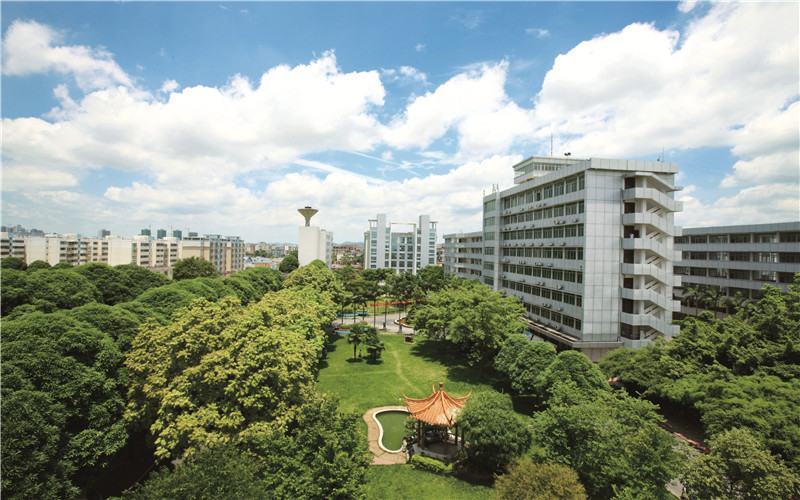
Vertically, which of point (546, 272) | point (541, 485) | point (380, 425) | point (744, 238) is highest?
point (744, 238)

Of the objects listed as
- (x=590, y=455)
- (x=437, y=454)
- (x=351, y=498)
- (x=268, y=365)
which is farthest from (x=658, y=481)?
(x=268, y=365)

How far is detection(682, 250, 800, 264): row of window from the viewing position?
1329 inches

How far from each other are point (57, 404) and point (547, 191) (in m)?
36.7

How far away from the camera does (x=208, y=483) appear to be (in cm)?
879

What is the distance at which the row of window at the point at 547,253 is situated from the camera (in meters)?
29.7

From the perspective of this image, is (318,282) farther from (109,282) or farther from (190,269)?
(190,269)

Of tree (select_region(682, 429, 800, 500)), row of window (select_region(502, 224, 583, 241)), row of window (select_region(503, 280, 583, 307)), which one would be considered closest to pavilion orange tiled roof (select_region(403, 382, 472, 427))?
tree (select_region(682, 429, 800, 500))

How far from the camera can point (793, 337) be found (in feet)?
58.0

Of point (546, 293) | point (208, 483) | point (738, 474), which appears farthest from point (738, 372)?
point (208, 483)

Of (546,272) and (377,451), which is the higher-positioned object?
(546,272)

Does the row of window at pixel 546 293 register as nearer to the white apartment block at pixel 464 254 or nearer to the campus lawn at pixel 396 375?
the campus lawn at pixel 396 375

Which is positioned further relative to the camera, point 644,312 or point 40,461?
point 644,312

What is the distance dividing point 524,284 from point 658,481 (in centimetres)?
2732

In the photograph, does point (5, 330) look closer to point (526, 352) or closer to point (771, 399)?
point (526, 352)
